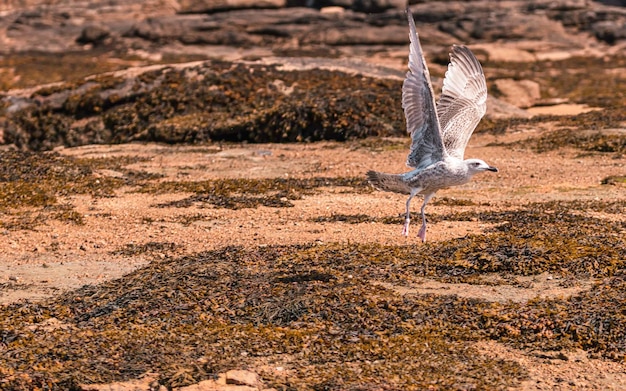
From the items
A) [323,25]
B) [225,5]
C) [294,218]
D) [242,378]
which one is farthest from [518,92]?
[225,5]

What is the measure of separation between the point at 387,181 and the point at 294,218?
300cm

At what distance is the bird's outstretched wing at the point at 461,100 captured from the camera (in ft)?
36.6

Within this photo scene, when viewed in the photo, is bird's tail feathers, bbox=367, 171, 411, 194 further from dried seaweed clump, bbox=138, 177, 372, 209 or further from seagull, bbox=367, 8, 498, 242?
dried seaweed clump, bbox=138, 177, 372, 209

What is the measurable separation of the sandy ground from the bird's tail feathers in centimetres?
107

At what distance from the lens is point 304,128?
21516 mm

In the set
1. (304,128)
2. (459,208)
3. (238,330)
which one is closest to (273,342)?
(238,330)

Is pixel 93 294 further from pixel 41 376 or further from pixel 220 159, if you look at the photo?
pixel 220 159

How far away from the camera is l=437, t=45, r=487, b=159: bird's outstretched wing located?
1116 cm

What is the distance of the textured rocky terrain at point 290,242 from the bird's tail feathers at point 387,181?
822 mm

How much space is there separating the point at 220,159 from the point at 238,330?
10813 mm

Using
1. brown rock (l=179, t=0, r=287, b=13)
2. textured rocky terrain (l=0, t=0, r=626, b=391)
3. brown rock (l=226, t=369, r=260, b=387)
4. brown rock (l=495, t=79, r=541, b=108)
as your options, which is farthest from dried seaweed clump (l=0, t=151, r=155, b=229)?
brown rock (l=179, t=0, r=287, b=13)

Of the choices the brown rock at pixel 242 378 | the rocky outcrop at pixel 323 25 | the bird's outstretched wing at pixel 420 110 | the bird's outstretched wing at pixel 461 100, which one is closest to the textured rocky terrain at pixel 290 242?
the brown rock at pixel 242 378

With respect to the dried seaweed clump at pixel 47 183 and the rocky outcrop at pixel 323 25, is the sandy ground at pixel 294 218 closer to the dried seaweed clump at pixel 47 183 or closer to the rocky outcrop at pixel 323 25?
the dried seaweed clump at pixel 47 183

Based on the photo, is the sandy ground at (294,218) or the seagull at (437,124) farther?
the seagull at (437,124)
